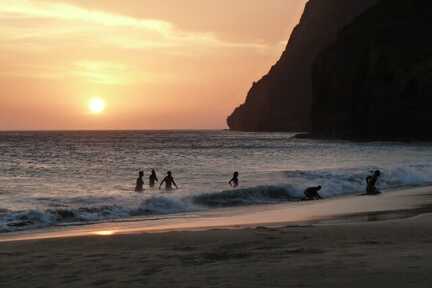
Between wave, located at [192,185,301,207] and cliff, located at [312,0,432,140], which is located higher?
cliff, located at [312,0,432,140]

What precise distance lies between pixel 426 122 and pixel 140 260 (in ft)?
338

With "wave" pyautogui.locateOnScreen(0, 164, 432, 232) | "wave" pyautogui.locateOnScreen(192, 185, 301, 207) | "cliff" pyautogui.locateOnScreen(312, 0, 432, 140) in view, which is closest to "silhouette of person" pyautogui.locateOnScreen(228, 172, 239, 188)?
"wave" pyautogui.locateOnScreen(0, 164, 432, 232)

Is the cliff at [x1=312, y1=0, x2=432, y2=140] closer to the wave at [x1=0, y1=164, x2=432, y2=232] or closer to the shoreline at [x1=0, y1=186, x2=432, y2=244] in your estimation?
the wave at [x1=0, y1=164, x2=432, y2=232]

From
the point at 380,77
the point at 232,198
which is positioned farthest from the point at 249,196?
the point at 380,77

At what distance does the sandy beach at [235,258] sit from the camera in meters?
8.48

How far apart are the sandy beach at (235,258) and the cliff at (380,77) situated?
317 feet

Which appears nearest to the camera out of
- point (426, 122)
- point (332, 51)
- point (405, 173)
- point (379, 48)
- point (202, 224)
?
point (202, 224)

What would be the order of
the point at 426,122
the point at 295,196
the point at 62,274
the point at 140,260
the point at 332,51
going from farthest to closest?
the point at 332,51
the point at 426,122
the point at 295,196
the point at 140,260
the point at 62,274

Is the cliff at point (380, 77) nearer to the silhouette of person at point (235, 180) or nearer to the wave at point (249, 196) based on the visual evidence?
the silhouette of person at point (235, 180)

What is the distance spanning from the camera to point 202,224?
56.7ft

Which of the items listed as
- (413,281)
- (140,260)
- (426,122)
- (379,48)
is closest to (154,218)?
(140,260)

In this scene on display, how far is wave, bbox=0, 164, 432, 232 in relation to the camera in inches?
781

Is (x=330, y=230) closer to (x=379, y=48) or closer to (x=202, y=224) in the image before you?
(x=202, y=224)

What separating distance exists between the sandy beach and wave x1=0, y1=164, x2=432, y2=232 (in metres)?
6.57
